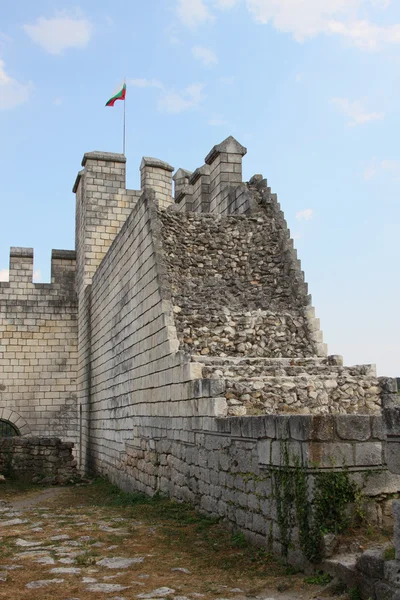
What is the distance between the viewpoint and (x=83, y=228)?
18.5 meters

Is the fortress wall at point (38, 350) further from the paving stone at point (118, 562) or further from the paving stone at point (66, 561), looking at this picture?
the paving stone at point (118, 562)

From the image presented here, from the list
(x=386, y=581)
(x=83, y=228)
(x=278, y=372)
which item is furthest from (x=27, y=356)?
(x=386, y=581)

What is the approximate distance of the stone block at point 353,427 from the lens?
Result: 5.06m

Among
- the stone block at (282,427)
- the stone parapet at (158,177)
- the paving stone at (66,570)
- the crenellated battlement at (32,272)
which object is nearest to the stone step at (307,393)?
the stone block at (282,427)

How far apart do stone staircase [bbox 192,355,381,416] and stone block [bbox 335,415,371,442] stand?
2196 mm

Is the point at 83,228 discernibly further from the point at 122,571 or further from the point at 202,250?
the point at 122,571

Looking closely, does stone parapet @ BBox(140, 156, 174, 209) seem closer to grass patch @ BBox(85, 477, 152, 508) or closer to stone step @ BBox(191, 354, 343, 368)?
grass patch @ BBox(85, 477, 152, 508)

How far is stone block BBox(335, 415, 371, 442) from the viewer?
5.06 m

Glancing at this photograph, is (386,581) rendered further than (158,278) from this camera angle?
No

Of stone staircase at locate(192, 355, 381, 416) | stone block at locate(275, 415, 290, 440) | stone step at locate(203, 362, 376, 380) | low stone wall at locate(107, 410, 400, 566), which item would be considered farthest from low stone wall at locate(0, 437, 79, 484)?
stone block at locate(275, 415, 290, 440)

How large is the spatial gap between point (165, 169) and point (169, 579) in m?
14.1

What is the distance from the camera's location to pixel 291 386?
7566 millimetres

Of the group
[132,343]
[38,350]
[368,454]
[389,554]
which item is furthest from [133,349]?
[38,350]

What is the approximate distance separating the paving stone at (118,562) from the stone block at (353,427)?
2106 millimetres
